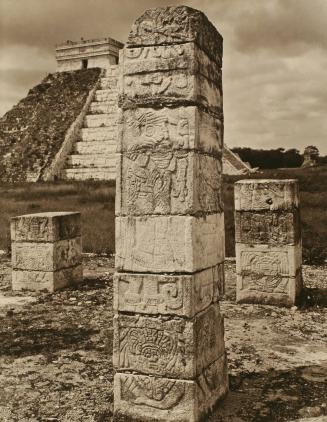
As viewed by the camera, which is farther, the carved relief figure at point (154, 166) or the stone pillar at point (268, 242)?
the stone pillar at point (268, 242)


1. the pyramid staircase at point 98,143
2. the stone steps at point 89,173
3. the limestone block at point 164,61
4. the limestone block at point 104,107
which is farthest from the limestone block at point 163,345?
the limestone block at point 104,107

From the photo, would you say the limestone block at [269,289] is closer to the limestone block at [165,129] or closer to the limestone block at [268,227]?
the limestone block at [268,227]

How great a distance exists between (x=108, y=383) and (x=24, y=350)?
1.37m

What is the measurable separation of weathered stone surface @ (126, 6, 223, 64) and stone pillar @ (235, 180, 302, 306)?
4150 millimetres

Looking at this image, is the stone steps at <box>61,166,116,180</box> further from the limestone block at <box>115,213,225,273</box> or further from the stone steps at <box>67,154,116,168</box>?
the limestone block at <box>115,213,225,273</box>

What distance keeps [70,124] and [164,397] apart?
32.0m

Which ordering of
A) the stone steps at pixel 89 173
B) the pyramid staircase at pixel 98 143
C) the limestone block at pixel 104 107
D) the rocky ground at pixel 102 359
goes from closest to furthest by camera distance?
1. the rocky ground at pixel 102 359
2. the stone steps at pixel 89 173
3. the pyramid staircase at pixel 98 143
4. the limestone block at pixel 104 107

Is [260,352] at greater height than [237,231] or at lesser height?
lesser

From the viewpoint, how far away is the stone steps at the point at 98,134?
111 feet

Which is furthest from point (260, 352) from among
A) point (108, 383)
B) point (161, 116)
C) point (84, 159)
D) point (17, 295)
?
point (84, 159)

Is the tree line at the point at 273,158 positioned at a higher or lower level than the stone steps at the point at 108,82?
lower

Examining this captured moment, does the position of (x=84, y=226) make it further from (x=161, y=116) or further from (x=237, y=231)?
(x=161, y=116)

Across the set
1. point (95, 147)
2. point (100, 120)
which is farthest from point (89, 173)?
point (100, 120)

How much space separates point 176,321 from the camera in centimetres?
412
